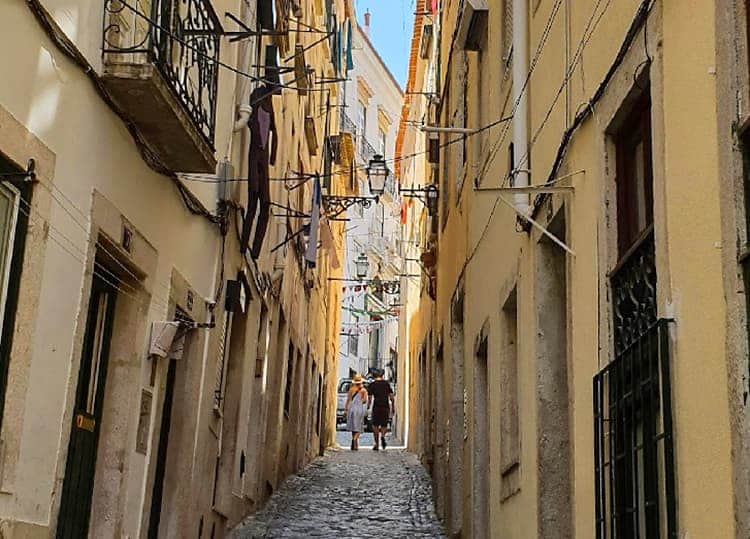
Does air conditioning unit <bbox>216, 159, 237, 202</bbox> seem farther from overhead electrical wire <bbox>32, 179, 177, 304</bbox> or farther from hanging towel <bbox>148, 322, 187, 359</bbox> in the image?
overhead electrical wire <bbox>32, 179, 177, 304</bbox>

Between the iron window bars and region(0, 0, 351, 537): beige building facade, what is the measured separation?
310cm

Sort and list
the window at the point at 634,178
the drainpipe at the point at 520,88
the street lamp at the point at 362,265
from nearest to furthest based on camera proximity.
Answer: the window at the point at 634,178, the drainpipe at the point at 520,88, the street lamp at the point at 362,265

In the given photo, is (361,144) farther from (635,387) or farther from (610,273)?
(635,387)

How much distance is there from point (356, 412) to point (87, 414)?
18.6 metres

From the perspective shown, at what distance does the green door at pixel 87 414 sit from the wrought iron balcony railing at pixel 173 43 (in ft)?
4.81

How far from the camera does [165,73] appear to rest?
24.8 feet

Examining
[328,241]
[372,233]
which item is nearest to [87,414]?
[328,241]

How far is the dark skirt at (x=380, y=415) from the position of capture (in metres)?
25.9

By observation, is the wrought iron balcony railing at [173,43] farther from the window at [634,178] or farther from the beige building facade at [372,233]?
the beige building facade at [372,233]

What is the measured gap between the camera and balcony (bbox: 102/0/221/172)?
7.33 meters

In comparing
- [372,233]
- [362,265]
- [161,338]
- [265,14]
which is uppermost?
[372,233]

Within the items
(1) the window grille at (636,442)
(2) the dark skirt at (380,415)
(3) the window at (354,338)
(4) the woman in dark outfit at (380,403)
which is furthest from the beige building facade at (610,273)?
(3) the window at (354,338)

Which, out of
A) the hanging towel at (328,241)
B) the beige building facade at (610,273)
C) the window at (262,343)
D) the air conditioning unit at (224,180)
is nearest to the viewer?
the beige building facade at (610,273)

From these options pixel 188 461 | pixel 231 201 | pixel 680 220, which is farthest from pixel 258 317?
pixel 680 220
